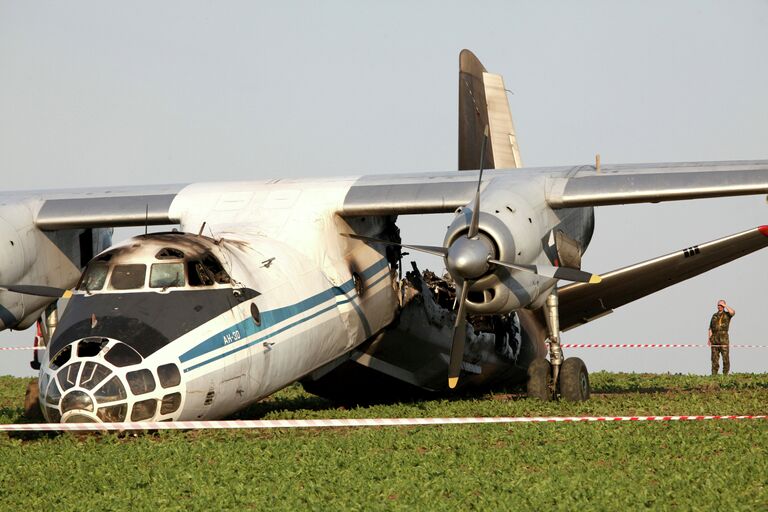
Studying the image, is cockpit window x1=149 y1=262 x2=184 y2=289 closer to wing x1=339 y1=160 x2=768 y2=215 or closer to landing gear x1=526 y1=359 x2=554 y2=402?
wing x1=339 y1=160 x2=768 y2=215

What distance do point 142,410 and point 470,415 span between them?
17.5 ft

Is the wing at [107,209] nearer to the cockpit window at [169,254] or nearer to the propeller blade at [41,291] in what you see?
the propeller blade at [41,291]

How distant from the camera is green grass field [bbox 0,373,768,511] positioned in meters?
9.31

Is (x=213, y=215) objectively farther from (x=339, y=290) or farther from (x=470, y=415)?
(x=470, y=415)

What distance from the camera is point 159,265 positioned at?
13.1 meters

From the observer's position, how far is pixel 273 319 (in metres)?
13.9

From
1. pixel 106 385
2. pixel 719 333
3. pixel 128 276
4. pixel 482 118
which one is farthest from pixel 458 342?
pixel 719 333

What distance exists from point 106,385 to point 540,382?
7868 millimetres

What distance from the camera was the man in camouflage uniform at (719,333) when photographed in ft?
97.7

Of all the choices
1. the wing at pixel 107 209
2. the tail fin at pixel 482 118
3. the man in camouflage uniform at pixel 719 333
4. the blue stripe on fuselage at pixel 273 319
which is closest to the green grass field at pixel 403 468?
the blue stripe on fuselage at pixel 273 319

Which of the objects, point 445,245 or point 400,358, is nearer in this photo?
point 445,245

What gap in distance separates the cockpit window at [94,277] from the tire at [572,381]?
25.5ft

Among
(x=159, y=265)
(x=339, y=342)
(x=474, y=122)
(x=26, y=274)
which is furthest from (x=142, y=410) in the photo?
(x=474, y=122)

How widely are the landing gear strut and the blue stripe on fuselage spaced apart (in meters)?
2.97
